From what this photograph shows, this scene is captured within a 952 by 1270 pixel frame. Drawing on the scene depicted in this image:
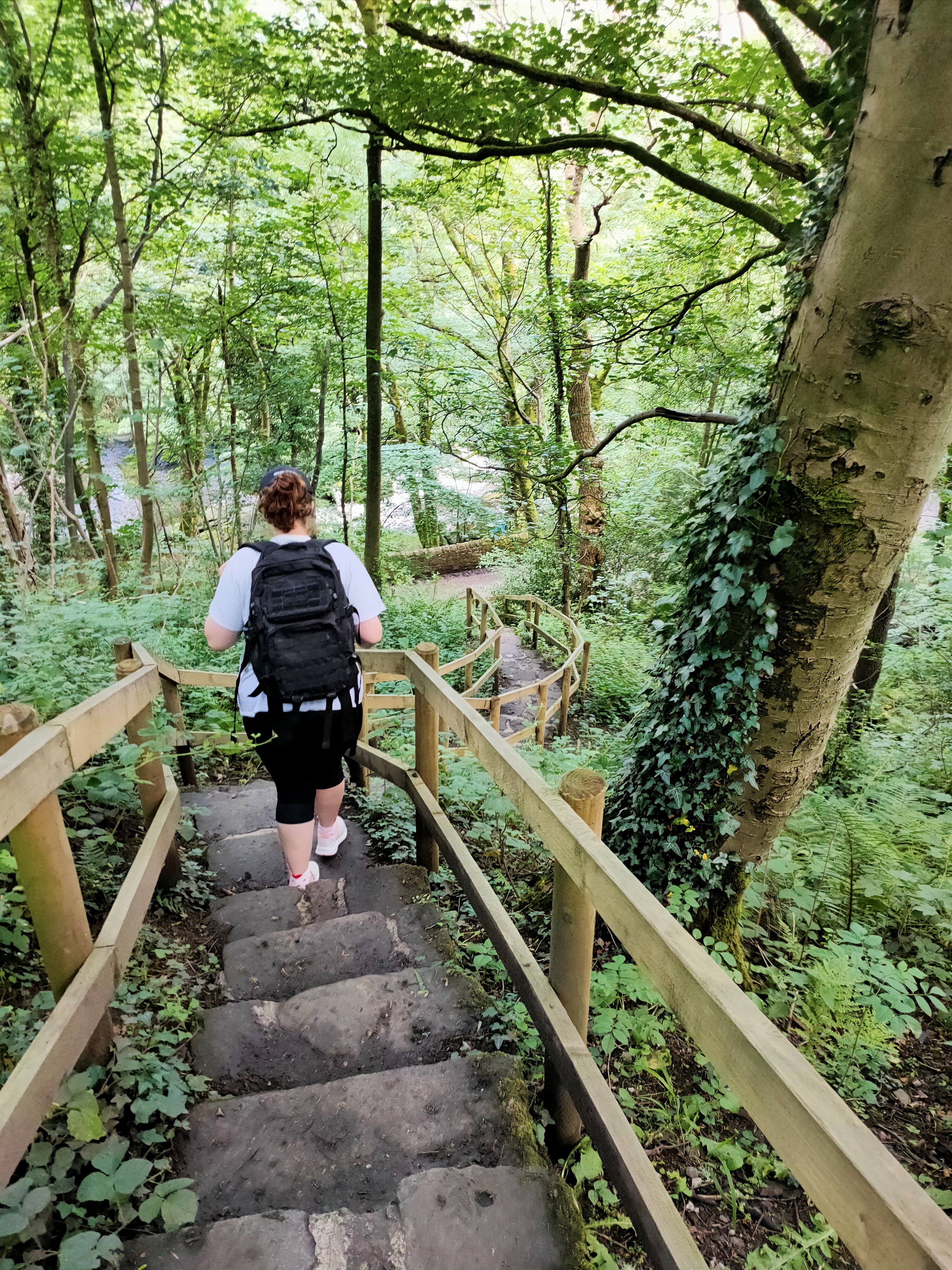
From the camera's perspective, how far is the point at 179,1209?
1.66 metres

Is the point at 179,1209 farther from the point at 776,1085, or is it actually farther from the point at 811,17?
the point at 811,17

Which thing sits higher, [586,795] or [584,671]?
[586,795]

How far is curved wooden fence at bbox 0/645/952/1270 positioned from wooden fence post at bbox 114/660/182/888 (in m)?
0.01

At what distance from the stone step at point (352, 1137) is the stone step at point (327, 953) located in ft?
1.95

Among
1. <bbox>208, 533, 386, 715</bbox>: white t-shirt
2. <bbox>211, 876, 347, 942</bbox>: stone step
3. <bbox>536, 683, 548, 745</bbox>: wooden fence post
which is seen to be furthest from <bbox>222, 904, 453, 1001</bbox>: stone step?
<bbox>536, 683, 548, 745</bbox>: wooden fence post

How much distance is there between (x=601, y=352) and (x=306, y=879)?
8615mm

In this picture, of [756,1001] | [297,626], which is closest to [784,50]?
[297,626]

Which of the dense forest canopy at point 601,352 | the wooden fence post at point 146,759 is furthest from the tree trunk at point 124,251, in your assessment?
the wooden fence post at point 146,759

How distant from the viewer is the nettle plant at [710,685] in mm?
2807

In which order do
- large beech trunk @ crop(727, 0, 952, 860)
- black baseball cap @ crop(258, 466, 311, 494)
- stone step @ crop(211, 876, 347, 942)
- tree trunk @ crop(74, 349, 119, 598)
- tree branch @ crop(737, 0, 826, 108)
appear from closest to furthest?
1. large beech trunk @ crop(727, 0, 952, 860)
2. black baseball cap @ crop(258, 466, 311, 494)
3. stone step @ crop(211, 876, 347, 942)
4. tree branch @ crop(737, 0, 826, 108)
5. tree trunk @ crop(74, 349, 119, 598)

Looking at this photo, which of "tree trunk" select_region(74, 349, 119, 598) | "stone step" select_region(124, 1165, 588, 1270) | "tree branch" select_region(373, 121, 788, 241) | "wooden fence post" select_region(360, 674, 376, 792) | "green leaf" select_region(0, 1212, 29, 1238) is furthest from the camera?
"tree trunk" select_region(74, 349, 119, 598)

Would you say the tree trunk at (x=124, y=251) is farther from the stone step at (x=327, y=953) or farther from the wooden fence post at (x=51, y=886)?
the wooden fence post at (x=51, y=886)

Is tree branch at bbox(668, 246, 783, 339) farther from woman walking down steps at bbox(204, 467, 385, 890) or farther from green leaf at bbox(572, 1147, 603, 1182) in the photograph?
green leaf at bbox(572, 1147, 603, 1182)

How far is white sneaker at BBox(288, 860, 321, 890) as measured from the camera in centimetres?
335
